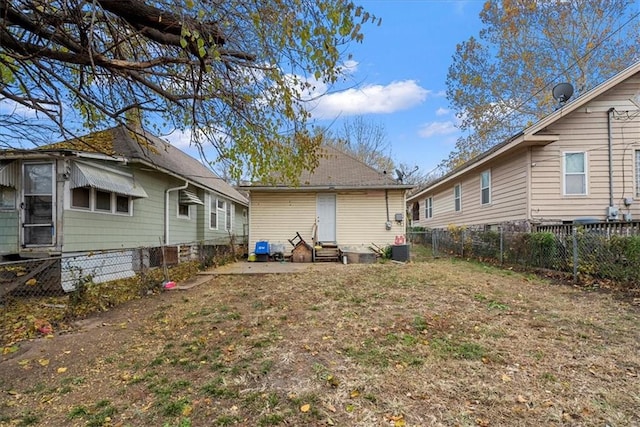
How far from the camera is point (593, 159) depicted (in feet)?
33.7

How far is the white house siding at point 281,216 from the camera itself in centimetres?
1326

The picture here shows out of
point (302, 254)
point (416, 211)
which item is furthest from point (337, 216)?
point (416, 211)

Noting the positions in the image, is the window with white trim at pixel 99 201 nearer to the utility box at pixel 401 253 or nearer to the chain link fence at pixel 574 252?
the utility box at pixel 401 253

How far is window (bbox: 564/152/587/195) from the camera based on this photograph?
33.8 ft

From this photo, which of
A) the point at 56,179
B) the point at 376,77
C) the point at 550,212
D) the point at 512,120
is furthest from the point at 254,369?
the point at 512,120

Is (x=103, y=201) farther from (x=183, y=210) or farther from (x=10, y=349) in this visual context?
(x=10, y=349)

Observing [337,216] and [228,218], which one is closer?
[337,216]

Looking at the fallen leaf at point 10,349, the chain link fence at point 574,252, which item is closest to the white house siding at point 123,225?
the fallen leaf at point 10,349

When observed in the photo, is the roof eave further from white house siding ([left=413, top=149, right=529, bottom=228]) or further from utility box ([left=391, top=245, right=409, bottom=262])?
white house siding ([left=413, top=149, right=529, bottom=228])

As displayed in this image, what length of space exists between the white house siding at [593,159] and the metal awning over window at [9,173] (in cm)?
1279

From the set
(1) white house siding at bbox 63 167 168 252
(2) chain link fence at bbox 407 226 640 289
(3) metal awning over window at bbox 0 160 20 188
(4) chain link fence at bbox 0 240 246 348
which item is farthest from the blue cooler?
(2) chain link fence at bbox 407 226 640 289

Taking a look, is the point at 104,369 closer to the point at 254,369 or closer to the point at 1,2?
the point at 254,369

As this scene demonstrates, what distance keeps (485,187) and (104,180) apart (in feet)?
40.5

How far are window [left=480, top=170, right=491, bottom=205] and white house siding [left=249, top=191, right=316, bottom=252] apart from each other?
6.43 m
